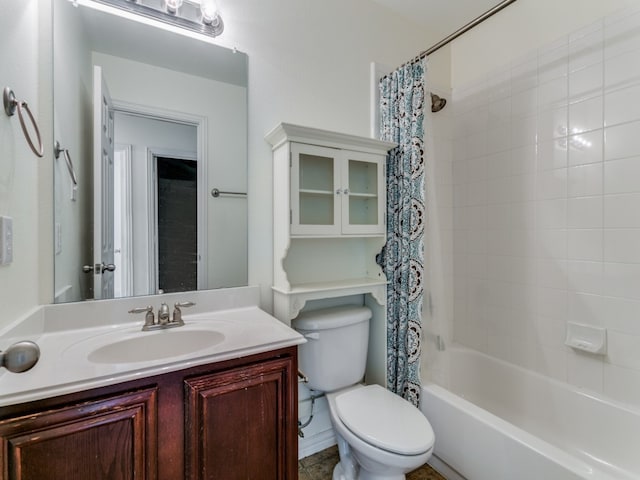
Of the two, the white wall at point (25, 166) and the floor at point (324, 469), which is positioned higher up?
the white wall at point (25, 166)

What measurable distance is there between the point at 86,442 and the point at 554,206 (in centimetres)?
216

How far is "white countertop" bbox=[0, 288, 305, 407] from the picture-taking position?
75 centimetres

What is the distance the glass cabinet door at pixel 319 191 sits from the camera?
151 cm

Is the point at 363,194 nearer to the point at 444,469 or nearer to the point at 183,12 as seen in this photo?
the point at 183,12

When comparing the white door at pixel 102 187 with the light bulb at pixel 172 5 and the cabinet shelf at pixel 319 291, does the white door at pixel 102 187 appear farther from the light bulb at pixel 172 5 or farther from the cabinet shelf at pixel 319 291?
the cabinet shelf at pixel 319 291

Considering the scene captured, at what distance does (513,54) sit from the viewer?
1871 mm

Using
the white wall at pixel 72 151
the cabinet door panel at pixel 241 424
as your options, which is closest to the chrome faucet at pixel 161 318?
the white wall at pixel 72 151

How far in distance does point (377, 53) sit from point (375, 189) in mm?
853

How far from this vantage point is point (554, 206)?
1.67m

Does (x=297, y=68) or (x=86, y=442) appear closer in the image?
(x=86, y=442)

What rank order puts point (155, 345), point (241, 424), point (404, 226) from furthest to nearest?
point (404, 226) → point (155, 345) → point (241, 424)

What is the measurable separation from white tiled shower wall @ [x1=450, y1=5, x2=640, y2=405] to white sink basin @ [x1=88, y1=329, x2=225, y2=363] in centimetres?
170

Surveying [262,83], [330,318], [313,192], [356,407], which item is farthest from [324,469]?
[262,83]

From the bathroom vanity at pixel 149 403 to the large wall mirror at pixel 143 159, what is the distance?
0.20 meters
